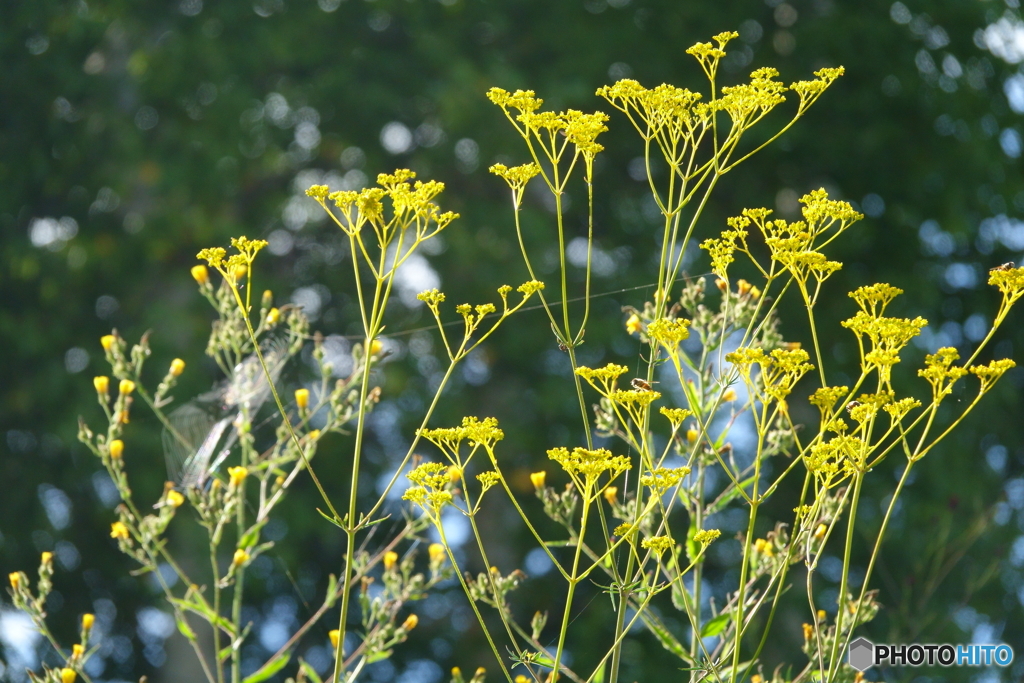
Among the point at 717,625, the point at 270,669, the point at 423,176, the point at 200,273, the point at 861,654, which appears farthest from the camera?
the point at 423,176

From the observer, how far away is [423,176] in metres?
5.02

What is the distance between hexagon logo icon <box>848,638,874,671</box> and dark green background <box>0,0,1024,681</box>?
2849 millimetres

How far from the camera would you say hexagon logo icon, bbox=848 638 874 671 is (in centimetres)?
160

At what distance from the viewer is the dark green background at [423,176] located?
4.72m

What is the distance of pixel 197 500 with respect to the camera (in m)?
1.63

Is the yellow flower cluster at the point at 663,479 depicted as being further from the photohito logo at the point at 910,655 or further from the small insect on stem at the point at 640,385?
the photohito logo at the point at 910,655

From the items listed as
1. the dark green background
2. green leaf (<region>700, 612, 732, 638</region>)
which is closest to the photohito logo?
green leaf (<region>700, 612, 732, 638</region>)

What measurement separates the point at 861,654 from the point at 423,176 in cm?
373

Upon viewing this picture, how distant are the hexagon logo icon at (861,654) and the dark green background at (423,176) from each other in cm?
285

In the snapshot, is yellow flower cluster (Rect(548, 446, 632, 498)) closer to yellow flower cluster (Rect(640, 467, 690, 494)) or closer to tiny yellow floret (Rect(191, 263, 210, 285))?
yellow flower cluster (Rect(640, 467, 690, 494))

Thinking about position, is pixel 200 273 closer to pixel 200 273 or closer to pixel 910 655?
pixel 200 273

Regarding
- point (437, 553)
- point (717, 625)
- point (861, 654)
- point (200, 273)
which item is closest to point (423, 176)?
point (200, 273)

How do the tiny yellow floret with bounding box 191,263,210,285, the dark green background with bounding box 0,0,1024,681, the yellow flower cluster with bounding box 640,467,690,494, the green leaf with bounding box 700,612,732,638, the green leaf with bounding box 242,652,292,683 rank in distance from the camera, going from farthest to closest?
the dark green background with bounding box 0,0,1024,681 → the tiny yellow floret with bounding box 191,263,210,285 → the green leaf with bounding box 242,652,292,683 → the green leaf with bounding box 700,612,732,638 → the yellow flower cluster with bounding box 640,467,690,494

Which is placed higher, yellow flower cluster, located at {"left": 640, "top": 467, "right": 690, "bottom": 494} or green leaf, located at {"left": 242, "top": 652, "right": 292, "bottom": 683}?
yellow flower cluster, located at {"left": 640, "top": 467, "right": 690, "bottom": 494}
